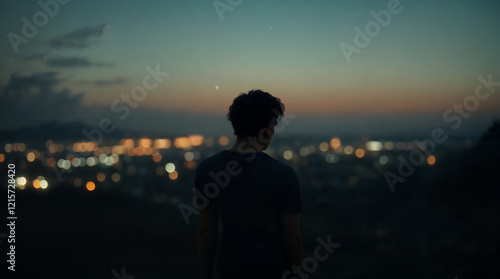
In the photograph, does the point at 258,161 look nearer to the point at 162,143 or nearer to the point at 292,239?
the point at 292,239

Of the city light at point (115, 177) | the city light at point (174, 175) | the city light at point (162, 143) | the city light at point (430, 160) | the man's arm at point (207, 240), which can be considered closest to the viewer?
the man's arm at point (207, 240)

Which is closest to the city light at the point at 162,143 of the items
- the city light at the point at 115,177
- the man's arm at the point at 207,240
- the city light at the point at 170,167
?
the city light at the point at 115,177

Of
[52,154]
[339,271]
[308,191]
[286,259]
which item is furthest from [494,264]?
[308,191]

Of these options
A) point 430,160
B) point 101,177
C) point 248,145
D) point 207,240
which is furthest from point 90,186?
point 248,145

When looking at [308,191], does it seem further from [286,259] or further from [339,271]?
[286,259]

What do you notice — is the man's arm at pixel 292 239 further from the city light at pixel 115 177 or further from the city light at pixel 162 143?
the city light at pixel 115 177

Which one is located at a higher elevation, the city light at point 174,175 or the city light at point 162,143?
the city light at point 174,175
